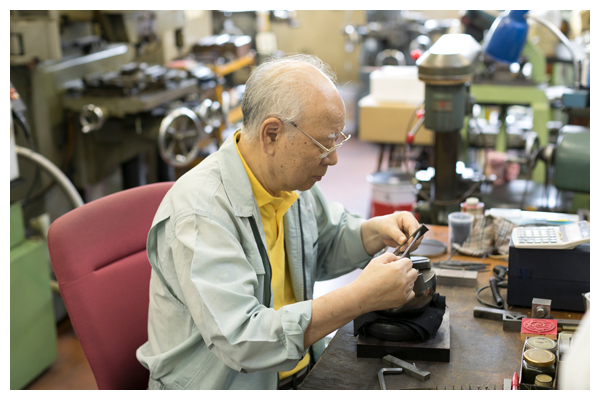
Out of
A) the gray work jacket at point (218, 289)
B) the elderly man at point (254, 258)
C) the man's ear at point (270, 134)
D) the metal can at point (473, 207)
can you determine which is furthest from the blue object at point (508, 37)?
the man's ear at point (270, 134)

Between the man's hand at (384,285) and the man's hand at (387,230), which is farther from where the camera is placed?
the man's hand at (387,230)

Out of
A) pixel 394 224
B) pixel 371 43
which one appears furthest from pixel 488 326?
pixel 371 43

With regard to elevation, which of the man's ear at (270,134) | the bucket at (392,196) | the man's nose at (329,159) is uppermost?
the man's ear at (270,134)

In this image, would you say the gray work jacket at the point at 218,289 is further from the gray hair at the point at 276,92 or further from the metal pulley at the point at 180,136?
the metal pulley at the point at 180,136

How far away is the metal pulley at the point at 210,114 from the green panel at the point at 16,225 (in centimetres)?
123

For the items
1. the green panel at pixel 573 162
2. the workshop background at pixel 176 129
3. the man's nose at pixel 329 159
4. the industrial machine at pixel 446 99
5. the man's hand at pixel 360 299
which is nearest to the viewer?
the man's hand at pixel 360 299

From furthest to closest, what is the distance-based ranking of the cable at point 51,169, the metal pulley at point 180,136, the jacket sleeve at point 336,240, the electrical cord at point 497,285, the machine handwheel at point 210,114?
the machine handwheel at point 210,114
the metal pulley at point 180,136
the cable at point 51,169
the jacket sleeve at point 336,240
the electrical cord at point 497,285

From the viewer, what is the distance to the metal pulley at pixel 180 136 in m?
2.99

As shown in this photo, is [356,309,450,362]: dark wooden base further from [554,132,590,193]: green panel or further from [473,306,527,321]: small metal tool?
[554,132,590,193]: green panel

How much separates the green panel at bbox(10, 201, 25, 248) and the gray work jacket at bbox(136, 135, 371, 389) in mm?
1194

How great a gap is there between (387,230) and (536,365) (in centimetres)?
50

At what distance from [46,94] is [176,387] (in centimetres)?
219

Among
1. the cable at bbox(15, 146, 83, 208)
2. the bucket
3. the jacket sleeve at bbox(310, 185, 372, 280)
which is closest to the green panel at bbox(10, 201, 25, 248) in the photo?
the cable at bbox(15, 146, 83, 208)
